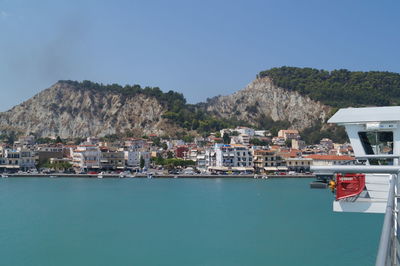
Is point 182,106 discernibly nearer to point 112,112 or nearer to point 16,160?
point 112,112

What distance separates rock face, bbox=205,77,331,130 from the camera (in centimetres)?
10231

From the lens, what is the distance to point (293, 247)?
681 inches

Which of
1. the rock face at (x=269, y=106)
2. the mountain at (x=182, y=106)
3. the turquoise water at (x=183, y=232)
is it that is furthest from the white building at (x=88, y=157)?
the rock face at (x=269, y=106)

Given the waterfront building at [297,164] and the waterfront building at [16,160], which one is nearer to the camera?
the waterfront building at [297,164]

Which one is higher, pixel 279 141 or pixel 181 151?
pixel 279 141

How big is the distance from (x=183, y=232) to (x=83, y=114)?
293ft

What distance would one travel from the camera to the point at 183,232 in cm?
2038

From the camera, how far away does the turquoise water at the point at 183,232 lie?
1584 centimetres

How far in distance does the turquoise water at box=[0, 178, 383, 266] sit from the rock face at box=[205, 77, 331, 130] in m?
71.1

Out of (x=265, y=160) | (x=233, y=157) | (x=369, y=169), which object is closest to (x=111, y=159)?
(x=233, y=157)

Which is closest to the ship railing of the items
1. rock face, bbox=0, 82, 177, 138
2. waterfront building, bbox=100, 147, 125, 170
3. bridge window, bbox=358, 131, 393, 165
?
bridge window, bbox=358, 131, 393, 165

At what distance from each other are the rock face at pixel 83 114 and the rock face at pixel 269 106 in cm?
2085

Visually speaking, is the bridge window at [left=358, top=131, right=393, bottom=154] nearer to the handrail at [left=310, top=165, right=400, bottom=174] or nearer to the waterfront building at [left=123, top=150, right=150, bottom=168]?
the handrail at [left=310, top=165, right=400, bottom=174]

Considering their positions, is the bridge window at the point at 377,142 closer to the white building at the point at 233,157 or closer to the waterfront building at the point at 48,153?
the white building at the point at 233,157
